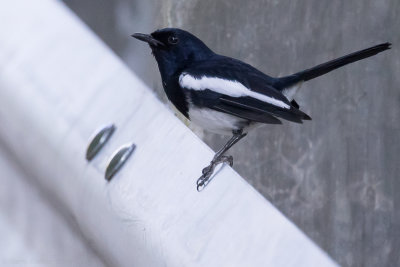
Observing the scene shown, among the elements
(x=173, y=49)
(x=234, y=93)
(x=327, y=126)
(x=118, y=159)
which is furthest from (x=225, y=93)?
(x=118, y=159)

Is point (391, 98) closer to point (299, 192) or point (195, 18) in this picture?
point (299, 192)

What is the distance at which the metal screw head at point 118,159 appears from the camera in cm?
82

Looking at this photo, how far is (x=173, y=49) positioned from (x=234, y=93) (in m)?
0.32

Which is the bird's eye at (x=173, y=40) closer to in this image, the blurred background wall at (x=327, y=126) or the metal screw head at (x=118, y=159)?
the blurred background wall at (x=327, y=126)

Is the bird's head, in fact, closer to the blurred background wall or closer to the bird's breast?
the bird's breast

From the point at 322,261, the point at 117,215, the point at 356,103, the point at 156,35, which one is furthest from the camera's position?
the point at 356,103

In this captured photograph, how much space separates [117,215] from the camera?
0.80 m

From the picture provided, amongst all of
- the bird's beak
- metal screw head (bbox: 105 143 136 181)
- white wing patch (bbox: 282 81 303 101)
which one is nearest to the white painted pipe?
metal screw head (bbox: 105 143 136 181)

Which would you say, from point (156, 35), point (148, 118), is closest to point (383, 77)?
point (156, 35)

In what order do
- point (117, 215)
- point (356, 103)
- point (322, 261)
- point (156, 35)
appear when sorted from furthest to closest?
point (356, 103) → point (156, 35) → point (117, 215) → point (322, 261)

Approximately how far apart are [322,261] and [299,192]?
329 centimetres

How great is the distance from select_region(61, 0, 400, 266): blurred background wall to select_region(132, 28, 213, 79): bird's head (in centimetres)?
100

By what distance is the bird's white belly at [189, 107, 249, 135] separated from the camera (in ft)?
8.81

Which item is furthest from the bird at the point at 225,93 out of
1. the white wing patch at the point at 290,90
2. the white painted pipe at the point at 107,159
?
the white painted pipe at the point at 107,159
